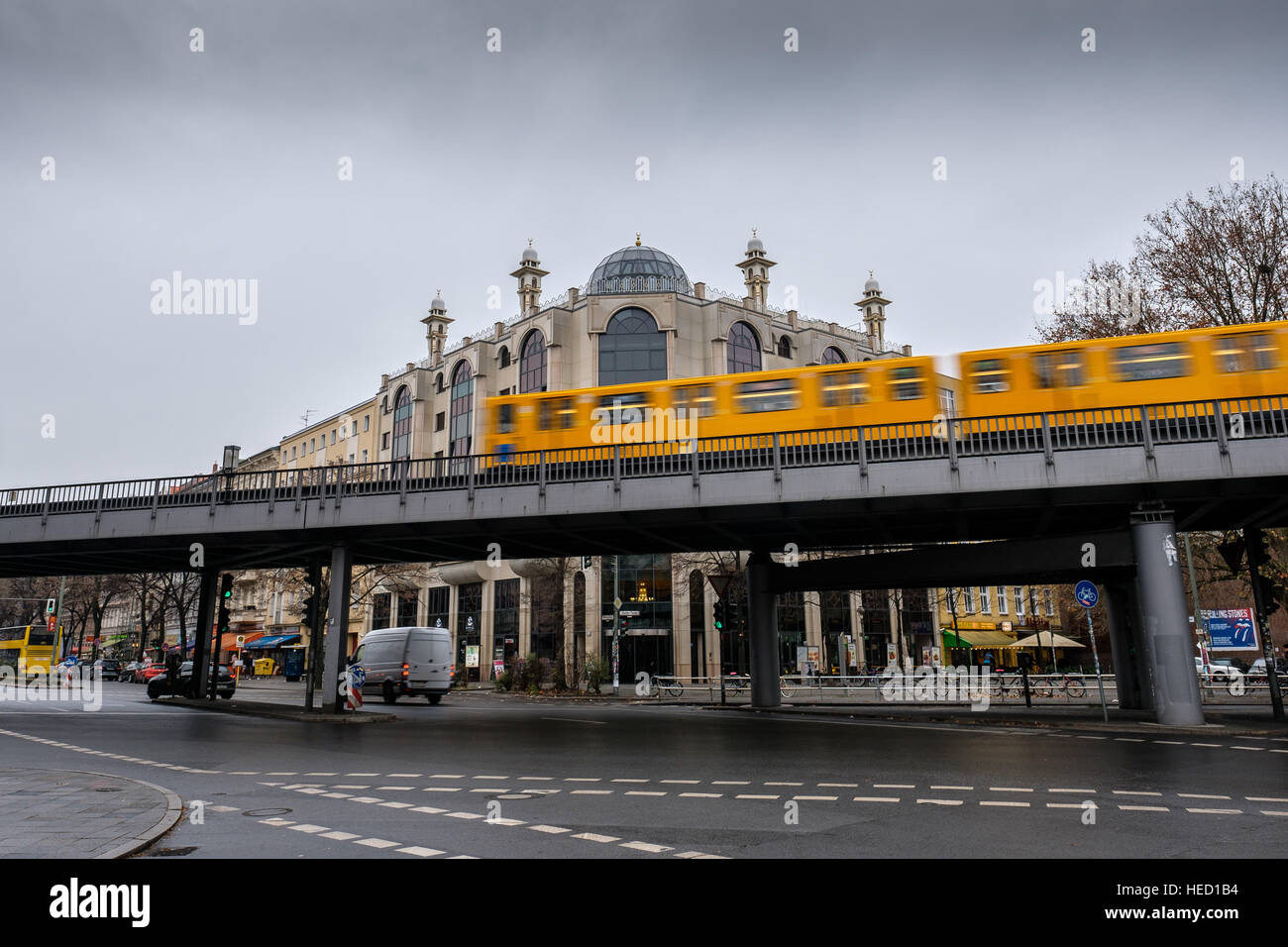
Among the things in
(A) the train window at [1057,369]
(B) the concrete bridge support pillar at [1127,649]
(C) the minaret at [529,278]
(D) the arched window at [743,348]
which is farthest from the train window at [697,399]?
(C) the minaret at [529,278]

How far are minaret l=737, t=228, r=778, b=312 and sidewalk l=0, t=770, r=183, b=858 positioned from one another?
5909 cm

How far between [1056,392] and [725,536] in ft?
32.8

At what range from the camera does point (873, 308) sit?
252ft

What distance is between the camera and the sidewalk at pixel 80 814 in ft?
22.8

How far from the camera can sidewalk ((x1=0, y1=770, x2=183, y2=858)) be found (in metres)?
6.94

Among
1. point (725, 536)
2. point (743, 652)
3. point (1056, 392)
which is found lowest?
point (743, 652)

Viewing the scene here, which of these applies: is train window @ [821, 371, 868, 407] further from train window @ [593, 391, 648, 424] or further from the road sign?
the road sign

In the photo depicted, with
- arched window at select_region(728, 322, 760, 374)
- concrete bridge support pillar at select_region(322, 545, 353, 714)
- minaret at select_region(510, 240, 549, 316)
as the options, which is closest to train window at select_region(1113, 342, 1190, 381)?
concrete bridge support pillar at select_region(322, 545, 353, 714)

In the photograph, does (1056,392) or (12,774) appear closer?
(12,774)
